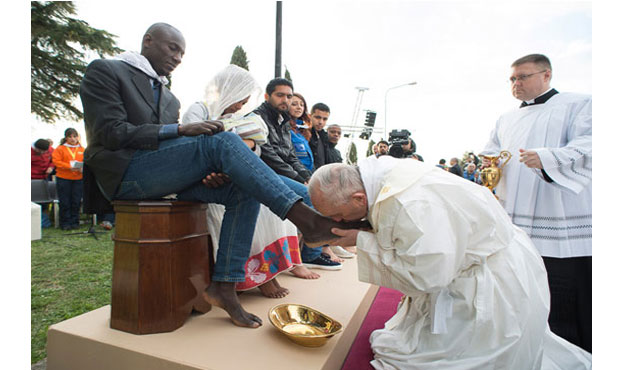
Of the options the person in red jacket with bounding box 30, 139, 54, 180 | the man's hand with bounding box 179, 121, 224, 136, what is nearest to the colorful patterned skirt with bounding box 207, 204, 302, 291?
the man's hand with bounding box 179, 121, 224, 136

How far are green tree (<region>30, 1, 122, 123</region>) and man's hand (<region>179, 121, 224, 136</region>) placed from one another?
12372 millimetres

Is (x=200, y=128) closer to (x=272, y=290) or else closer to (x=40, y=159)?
(x=272, y=290)

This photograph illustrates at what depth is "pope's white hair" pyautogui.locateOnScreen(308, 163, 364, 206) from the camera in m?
1.66

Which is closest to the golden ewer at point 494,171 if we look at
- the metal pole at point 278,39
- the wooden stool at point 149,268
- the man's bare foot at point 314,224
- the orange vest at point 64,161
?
the man's bare foot at point 314,224

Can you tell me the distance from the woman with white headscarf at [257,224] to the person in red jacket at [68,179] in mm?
5335

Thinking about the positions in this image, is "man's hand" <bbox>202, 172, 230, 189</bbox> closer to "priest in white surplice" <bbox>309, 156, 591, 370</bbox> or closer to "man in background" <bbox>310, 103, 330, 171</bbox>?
"priest in white surplice" <bbox>309, 156, 591, 370</bbox>

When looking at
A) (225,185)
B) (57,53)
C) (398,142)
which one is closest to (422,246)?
(225,185)

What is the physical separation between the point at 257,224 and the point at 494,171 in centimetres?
197

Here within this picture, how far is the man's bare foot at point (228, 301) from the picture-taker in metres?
1.98

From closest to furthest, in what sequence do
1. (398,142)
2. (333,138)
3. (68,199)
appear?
(333,138)
(398,142)
(68,199)

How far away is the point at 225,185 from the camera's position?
2.04 m

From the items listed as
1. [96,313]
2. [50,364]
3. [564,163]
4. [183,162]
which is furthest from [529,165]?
[50,364]

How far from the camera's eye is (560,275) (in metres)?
2.58

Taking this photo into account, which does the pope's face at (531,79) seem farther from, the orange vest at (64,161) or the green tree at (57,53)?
the green tree at (57,53)
